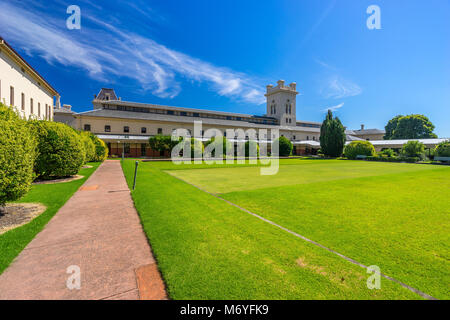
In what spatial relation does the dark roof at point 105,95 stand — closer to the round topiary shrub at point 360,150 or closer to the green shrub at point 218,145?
the green shrub at point 218,145

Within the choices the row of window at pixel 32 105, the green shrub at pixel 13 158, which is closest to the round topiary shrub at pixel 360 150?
the green shrub at pixel 13 158

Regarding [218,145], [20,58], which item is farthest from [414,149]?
[20,58]

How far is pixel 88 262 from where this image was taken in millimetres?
3203

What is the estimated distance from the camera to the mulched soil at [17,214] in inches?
187

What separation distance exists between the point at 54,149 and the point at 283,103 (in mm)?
63991

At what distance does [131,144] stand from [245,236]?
129 ft

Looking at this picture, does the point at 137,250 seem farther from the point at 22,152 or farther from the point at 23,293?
the point at 22,152

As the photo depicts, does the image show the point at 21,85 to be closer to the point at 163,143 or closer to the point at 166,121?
the point at 163,143

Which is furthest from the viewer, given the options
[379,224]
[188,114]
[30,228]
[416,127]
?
[416,127]

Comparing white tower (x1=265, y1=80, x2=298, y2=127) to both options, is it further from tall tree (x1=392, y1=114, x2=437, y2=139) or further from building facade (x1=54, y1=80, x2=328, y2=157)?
tall tree (x1=392, y1=114, x2=437, y2=139)

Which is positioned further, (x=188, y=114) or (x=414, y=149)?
(x=188, y=114)

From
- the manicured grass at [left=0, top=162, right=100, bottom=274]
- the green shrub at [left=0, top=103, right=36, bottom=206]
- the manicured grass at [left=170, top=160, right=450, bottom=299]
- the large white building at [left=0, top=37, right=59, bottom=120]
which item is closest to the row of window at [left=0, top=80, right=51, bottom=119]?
the large white building at [left=0, top=37, right=59, bottom=120]
